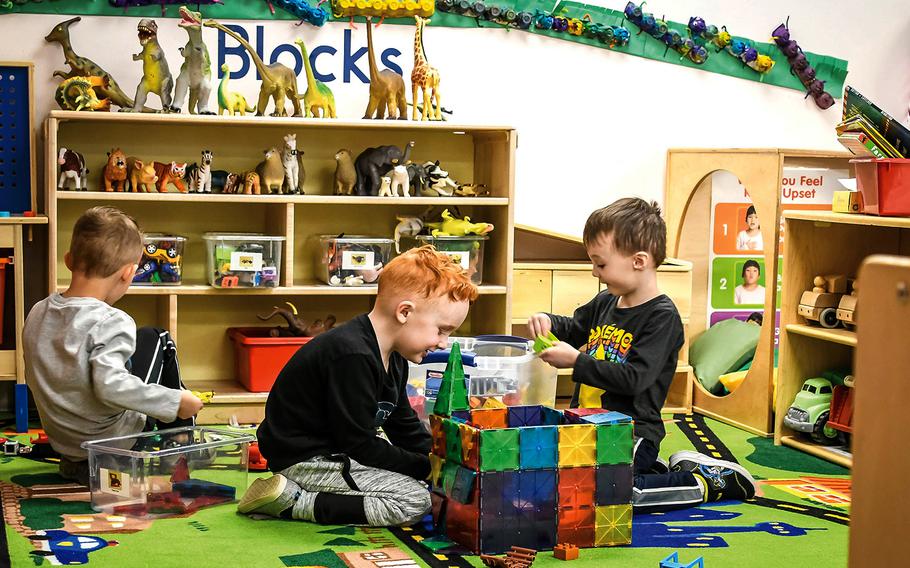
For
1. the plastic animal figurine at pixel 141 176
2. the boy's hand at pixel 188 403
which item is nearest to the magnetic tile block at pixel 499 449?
the boy's hand at pixel 188 403

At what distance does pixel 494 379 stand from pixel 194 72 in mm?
1553

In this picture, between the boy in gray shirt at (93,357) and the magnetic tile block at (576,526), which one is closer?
the magnetic tile block at (576,526)

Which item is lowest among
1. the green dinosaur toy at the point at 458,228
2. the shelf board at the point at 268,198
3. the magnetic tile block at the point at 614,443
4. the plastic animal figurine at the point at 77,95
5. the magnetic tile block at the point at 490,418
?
the magnetic tile block at the point at 614,443

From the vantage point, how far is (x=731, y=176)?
4652mm

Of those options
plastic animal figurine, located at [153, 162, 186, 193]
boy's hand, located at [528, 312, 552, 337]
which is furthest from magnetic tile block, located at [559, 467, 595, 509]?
plastic animal figurine, located at [153, 162, 186, 193]

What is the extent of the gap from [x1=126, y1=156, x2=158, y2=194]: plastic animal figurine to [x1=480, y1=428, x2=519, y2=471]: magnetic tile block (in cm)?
208

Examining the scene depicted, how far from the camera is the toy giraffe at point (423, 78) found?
13.5 ft

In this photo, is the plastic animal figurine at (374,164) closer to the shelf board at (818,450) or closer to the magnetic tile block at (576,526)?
the shelf board at (818,450)

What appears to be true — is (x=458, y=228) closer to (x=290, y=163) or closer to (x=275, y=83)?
(x=290, y=163)

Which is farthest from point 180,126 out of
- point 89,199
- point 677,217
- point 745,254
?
point 745,254

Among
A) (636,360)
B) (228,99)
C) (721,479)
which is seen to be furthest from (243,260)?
(721,479)

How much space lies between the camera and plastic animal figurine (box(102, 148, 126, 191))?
3924mm

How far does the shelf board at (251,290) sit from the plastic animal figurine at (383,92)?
647 millimetres

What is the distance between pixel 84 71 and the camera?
3.92 m
